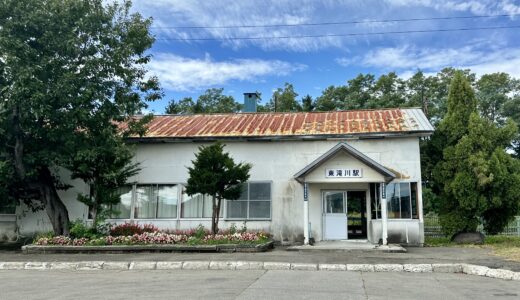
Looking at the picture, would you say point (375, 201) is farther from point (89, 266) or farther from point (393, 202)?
point (89, 266)

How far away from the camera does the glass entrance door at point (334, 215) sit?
16969 mm

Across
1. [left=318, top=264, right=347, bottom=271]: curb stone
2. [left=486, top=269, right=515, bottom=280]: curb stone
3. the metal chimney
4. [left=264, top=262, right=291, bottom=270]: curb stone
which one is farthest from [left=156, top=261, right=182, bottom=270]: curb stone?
the metal chimney

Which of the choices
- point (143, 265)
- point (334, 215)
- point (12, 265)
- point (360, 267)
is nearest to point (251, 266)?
point (360, 267)

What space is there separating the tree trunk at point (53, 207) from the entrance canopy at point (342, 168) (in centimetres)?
894

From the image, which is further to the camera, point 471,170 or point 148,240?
point 471,170

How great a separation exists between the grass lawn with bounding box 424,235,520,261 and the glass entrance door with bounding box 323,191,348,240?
3184 mm

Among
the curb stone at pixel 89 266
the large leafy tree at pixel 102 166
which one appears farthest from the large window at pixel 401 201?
the curb stone at pixel 89 266

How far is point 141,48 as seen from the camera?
53.0 feet

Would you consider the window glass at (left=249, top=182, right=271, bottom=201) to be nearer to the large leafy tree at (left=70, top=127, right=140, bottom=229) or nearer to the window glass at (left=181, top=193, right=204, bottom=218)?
the window glass at (left=181, top=193, right=204, bottom=218)

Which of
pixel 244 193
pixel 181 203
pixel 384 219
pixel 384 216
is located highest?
pixel 244 193

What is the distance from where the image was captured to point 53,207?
1595 cm

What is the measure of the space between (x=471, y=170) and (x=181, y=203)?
37.8ft

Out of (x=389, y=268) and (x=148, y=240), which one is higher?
(x=148, y=240)

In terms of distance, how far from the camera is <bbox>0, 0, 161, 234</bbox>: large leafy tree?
13586 mm
